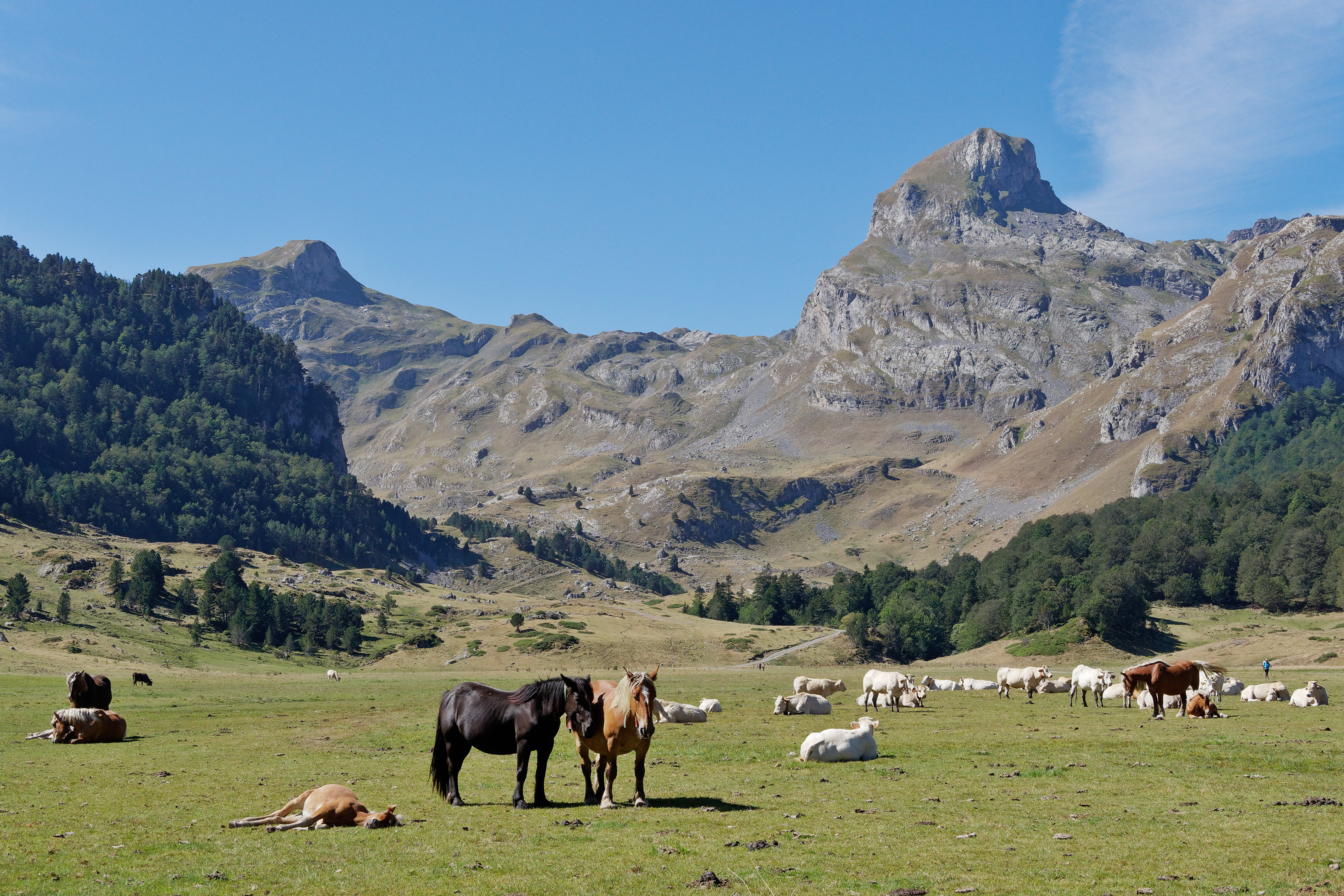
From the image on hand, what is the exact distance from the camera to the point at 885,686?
59125 mm

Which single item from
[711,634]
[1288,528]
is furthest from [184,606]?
[1288,528]

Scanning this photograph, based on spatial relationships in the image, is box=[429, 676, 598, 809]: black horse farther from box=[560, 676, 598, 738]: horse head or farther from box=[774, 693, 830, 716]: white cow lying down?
box=[774, 693, 830, 716]: white cow lying down

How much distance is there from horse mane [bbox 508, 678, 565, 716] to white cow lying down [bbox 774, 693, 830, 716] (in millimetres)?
31432

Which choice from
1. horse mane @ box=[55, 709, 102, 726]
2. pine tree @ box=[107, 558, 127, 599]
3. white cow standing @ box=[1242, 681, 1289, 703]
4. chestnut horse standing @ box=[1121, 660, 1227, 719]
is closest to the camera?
horse mane @ box=[55, 709, 102, 726]

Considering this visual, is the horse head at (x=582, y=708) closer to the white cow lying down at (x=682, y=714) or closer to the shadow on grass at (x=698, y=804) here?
the shadow on grass at (x=698, y=804)

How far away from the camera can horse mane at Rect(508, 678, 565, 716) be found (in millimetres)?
24297

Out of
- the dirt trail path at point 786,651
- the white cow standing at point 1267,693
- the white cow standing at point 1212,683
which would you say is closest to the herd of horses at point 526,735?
the white cow standing at point 1212,683

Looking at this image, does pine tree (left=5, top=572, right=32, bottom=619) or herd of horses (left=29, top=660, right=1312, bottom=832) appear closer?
herd of horses (left=29, top=660, right=1312, bottom=832)

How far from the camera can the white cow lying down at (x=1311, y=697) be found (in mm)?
55219

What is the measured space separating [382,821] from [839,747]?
55.9ft

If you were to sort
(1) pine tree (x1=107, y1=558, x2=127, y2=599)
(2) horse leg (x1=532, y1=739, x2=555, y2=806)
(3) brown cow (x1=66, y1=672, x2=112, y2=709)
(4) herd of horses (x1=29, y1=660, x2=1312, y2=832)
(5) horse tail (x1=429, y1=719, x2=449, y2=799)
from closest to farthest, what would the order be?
1. (4) herd of horses (x1=29, y1=660, x2=1312, y2=832)
2. (2) horse leg (x1=532, y1=739, x2=555, y2=806)
3. (5) horse tail (x1=429, y1=719, x2=449, y2=799)
4. (3) brown cow (x1=66, y1=672, x2=112, y2=709)
5. (1) pine tree (x1=107, y1=558, x2=127, y2=599)

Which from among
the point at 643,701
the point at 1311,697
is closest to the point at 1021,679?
the point at 1311,697

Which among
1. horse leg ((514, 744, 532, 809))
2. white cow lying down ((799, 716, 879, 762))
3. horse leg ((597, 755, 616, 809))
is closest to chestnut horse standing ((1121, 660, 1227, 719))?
white cow lying down ((799, 716, 879, 762))

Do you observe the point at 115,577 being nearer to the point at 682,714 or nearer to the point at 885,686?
the point at 682,714
